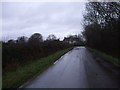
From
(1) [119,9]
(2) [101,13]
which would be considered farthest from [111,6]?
(2) [101,13]

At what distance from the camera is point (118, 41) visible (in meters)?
25.1

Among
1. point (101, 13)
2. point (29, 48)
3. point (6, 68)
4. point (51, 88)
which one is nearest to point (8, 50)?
point (6, 68)

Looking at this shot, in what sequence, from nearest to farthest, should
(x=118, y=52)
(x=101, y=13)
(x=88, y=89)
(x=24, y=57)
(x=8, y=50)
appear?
1. (x=88, y=89)
2. (x=8, y=50)
3. (x=24, y=57)
4. (x=118, y=52)
5. (x=101, y=13)

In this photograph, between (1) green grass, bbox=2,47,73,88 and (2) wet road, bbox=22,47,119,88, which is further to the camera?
(1) green grass, bbox=2,47,73,88

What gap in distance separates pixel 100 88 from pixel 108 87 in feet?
1.45

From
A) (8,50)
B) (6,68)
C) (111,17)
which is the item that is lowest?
(6,68)

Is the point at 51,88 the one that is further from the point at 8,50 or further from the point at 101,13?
the point at 101,13

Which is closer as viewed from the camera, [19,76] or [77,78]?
[77,78]

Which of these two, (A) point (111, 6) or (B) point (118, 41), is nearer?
(B) point (118, 41)

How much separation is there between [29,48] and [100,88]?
18230mm

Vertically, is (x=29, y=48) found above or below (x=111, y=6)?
below

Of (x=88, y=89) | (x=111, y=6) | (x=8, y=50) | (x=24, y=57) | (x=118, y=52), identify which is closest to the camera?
(x=88, y=89)

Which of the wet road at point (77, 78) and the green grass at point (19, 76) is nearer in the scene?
the wet road at point (77, 78)

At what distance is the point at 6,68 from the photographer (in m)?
16.5
